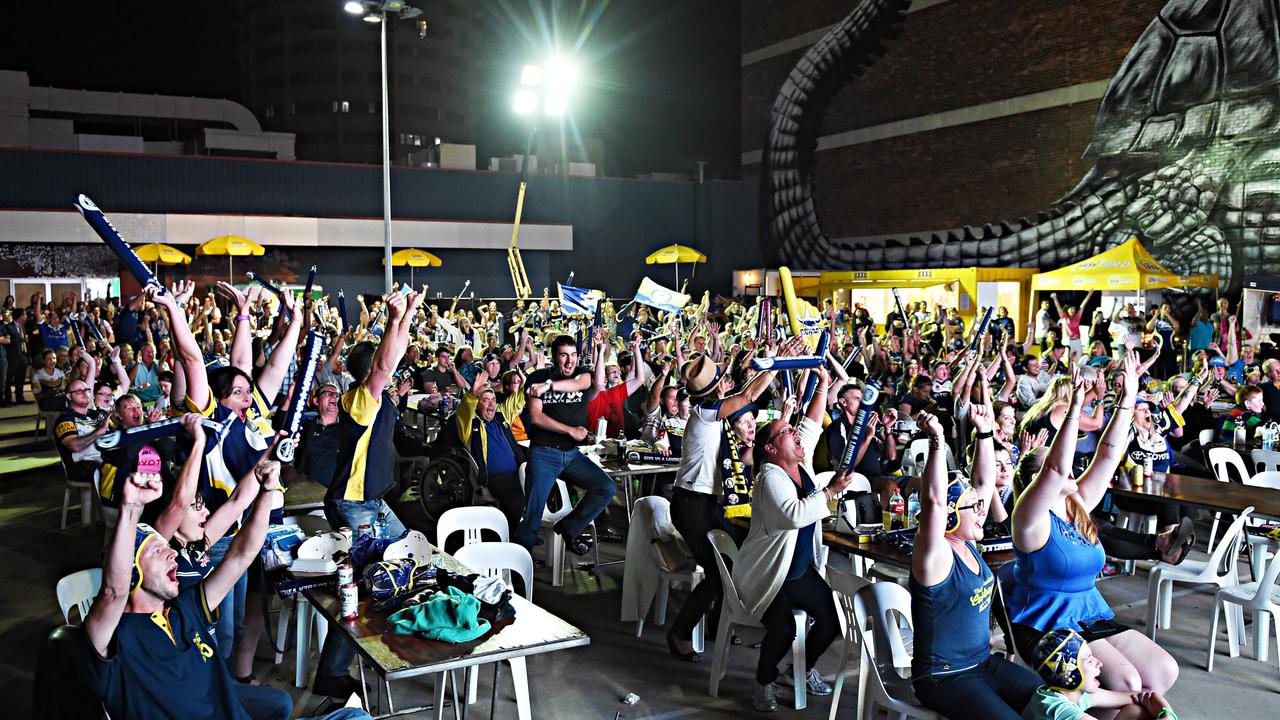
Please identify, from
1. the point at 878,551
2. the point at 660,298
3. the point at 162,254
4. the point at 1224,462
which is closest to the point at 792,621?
the point at 878,551

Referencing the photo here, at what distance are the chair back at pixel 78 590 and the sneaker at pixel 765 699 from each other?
3582 mm

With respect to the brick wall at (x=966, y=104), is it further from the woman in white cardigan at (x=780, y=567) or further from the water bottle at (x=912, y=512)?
the woman in white cardigan at (x=780, y=567)

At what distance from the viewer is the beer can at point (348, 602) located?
16.6ft

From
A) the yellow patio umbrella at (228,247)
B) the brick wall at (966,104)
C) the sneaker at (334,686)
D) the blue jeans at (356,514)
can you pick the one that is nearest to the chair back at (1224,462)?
the blue jeans at (356,514)

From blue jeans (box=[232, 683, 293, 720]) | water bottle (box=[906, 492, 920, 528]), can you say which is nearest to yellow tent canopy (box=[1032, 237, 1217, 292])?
water bottle (box=[906, 492, 920, 528])

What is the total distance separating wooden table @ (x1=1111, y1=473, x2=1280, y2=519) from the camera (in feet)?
24.3

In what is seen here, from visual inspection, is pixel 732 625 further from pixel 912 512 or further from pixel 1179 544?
pixel 1179 544

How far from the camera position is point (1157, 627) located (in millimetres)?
7348

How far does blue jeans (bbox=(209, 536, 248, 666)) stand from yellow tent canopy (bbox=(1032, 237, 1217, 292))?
16774mm

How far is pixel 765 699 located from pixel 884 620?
3.67ft

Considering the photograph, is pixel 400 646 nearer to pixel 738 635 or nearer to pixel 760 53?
pixel 738 635

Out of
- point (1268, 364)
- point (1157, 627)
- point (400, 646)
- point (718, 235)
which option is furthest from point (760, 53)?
point (400, 646)

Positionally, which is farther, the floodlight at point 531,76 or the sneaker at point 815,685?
the floodlight at point 531,76

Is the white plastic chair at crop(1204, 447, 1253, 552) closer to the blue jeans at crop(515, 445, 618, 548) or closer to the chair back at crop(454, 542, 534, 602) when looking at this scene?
the blue jeans at crop(515, 445, 618, 548)
